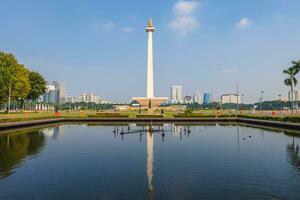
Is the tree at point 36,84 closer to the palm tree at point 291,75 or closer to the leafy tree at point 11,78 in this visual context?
the leafy tree at point 11,78

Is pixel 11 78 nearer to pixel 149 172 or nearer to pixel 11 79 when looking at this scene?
pixel 11 79

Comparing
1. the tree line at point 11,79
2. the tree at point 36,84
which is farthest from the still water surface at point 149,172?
the tree at point 36,84

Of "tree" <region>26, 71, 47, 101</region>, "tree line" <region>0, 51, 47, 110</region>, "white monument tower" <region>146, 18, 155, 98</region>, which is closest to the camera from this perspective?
"tree line" <region>0, 51, 47, 110</region>

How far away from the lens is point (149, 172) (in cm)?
1570

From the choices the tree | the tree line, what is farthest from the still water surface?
the tree

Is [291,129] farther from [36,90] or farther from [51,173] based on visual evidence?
[36,90]

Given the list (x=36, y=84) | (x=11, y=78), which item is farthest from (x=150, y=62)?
(x=11, y=78)

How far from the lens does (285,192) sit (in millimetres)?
12078

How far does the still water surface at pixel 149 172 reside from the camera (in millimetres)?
12070

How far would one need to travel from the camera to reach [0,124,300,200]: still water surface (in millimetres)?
12070

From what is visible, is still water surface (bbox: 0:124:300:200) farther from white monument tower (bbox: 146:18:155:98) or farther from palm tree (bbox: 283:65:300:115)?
white monument tower (bbox: 146:18:155:98)

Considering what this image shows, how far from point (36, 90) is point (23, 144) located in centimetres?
6319

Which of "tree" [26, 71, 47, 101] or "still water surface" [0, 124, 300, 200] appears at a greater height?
"tree" [26, 71, 47, 101]

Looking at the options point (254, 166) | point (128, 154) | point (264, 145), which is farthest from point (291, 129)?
point (128, 154)
